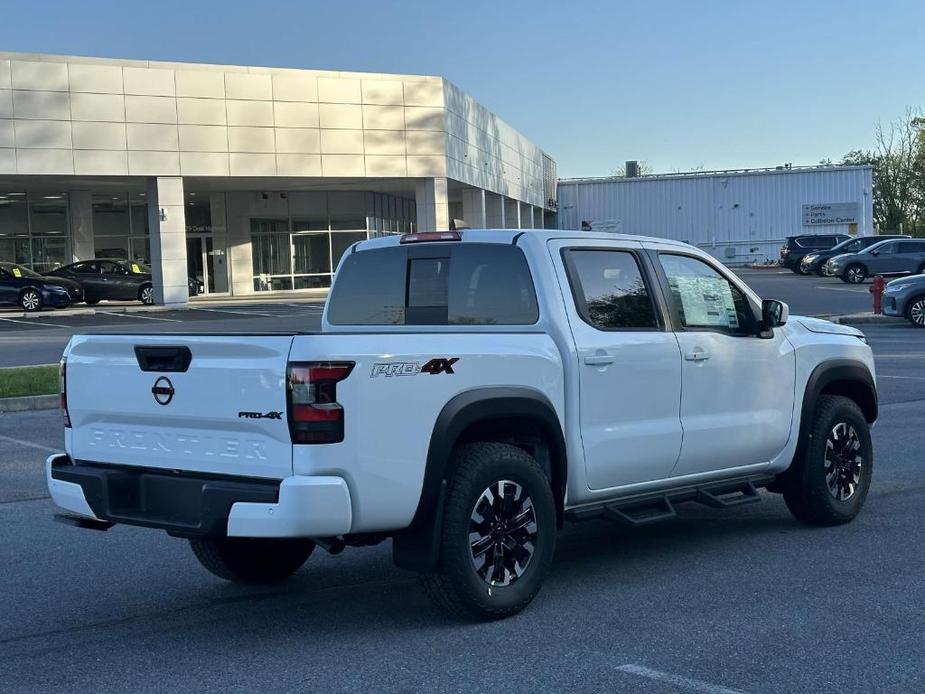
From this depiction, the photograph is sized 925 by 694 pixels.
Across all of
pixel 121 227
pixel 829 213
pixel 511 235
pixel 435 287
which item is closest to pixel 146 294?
pixel 121 227

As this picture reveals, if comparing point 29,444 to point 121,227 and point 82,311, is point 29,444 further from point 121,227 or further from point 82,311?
point 121,227

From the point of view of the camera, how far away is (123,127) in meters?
39.5

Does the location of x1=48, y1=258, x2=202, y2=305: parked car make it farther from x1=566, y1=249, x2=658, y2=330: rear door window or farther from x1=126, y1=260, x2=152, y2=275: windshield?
x1=566, y1=249, x2=658, y2=330: rear door window

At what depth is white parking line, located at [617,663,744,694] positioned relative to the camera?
463 centimetres

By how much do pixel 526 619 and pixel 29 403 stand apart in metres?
11.2

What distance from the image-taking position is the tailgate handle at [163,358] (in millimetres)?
5324

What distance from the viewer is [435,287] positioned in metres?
6.61

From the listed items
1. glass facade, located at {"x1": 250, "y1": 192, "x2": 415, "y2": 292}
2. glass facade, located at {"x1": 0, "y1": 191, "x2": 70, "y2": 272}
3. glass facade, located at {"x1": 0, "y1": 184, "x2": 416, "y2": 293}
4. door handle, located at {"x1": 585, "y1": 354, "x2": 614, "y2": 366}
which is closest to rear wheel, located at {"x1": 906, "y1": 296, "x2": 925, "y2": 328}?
door handle, located at {"x1": 585, "y1": 354, "x2": 614, "y2": 366}

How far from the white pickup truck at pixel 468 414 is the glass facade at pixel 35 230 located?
43135 millimetres

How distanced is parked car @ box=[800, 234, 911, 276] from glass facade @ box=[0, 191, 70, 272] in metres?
30.7

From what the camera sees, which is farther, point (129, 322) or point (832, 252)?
point (832, 252)

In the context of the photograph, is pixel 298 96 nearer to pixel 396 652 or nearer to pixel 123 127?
pixel 123 127

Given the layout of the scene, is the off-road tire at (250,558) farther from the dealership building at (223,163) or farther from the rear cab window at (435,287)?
the dealership building at (223,163)

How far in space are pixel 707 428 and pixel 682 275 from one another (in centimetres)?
93
